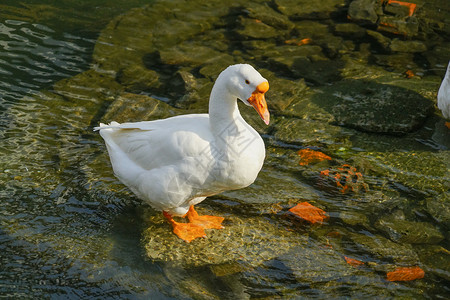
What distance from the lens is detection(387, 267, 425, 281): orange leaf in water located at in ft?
14.7

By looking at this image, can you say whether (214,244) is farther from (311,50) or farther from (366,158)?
(311,50)

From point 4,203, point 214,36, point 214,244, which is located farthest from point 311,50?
point 4,203

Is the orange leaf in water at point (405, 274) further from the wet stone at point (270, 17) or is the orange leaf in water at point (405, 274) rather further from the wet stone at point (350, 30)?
the wet stone at point (270, 17)

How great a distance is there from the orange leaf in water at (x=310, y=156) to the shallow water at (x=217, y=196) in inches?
3.1

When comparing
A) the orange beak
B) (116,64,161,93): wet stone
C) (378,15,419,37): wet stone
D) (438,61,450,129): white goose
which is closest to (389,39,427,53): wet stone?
(378,15,419,37): wet stone

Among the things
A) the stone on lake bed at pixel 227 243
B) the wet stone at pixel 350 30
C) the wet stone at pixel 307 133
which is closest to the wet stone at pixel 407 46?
the wet stone at pixel 350 30

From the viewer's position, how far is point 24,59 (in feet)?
26.5

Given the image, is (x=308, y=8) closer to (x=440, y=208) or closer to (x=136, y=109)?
(x=136, y=109)

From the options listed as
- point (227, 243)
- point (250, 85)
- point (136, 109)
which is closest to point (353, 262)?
point (227, 243)

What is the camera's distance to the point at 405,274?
451 centimetres

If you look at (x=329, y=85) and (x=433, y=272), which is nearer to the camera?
(x=433, y=272)

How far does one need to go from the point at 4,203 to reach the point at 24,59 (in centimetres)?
353

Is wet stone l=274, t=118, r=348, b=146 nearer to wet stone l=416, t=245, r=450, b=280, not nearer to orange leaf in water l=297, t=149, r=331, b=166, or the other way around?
orange leaf in water l=297, t=149, r=331, b=166

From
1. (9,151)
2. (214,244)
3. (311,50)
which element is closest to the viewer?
(214,244)
